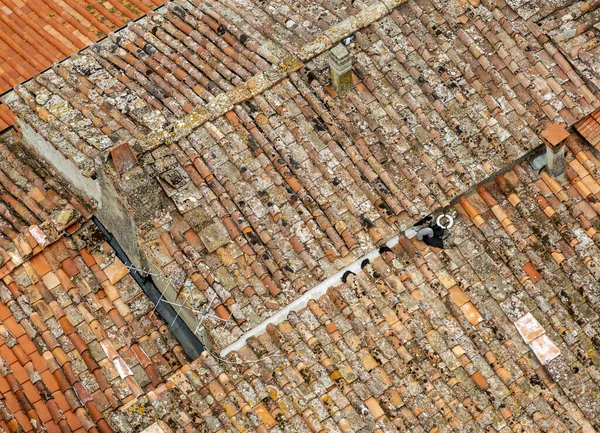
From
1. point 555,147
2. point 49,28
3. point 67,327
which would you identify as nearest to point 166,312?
point 67,327

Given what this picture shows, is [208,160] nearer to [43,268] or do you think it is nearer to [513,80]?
[43,268]

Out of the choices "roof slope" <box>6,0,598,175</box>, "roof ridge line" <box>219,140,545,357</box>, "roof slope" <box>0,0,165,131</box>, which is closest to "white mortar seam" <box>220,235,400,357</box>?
"roof ridge line" <box>219,140,545,357</box>

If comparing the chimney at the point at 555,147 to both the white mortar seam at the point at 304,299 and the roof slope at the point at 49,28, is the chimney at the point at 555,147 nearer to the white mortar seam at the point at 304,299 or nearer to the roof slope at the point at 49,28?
the white mortar seam at the point at 304,299

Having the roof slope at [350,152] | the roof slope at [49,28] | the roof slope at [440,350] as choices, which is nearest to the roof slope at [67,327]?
the roof slope at [440,350]

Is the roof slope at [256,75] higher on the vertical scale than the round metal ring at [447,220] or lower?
higher

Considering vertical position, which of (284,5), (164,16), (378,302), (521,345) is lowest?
(521,345)

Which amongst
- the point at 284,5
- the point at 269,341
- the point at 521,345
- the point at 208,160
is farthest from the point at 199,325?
the point at 284,5

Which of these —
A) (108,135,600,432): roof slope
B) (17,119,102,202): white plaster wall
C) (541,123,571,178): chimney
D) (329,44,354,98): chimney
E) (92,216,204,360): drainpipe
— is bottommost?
(108,135,600,432): roof slope

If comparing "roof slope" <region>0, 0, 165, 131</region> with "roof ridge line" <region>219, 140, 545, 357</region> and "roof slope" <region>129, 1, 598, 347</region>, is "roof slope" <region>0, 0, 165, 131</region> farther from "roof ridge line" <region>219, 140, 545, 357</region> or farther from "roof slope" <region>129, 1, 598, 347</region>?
"roof ridge line" <region>219, 140, 545, 357</region>
